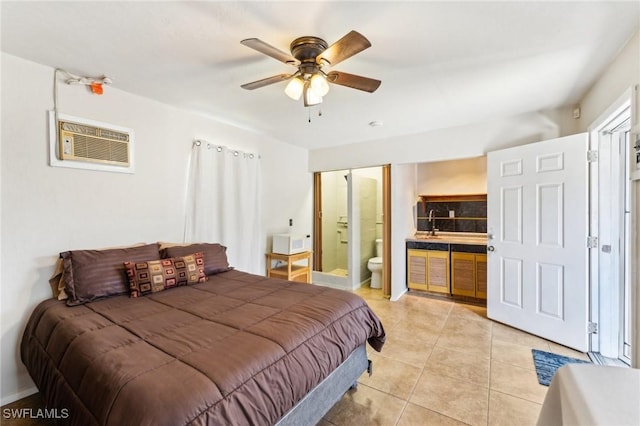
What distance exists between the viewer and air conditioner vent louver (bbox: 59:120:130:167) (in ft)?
7.18

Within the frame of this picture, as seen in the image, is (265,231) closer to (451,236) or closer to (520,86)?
(451,236)

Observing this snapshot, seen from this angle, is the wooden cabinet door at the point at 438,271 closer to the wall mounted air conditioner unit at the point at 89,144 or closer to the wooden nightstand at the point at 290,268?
the wooden nightstand at the point at 290,268

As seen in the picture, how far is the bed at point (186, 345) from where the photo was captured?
1059 millimetres

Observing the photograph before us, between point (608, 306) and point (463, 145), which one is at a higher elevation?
point (463, 145)

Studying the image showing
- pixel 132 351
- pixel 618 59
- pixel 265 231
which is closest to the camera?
pixel 132 351

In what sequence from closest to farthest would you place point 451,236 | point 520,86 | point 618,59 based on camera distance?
1. point 618,59
2. point 520,86
3. point 451,236

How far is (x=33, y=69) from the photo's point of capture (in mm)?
2066

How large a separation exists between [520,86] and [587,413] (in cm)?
→ 260

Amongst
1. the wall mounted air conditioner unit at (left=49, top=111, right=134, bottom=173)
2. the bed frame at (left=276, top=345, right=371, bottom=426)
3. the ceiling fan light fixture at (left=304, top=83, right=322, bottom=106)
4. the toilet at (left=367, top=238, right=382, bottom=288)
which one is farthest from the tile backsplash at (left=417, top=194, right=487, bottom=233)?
the wall mounted air conditioner unit at (left=49, top=111, right=134, bottom=173)

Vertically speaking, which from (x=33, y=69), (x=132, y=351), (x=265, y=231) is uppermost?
(x=33, y=69)

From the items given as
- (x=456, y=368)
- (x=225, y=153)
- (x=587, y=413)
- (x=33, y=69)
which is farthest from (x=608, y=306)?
(x=33, y=69)

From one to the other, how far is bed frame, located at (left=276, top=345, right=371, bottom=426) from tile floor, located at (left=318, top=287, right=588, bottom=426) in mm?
206

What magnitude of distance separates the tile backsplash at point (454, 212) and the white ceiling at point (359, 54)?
1.78m

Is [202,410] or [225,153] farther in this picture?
[225,153]
